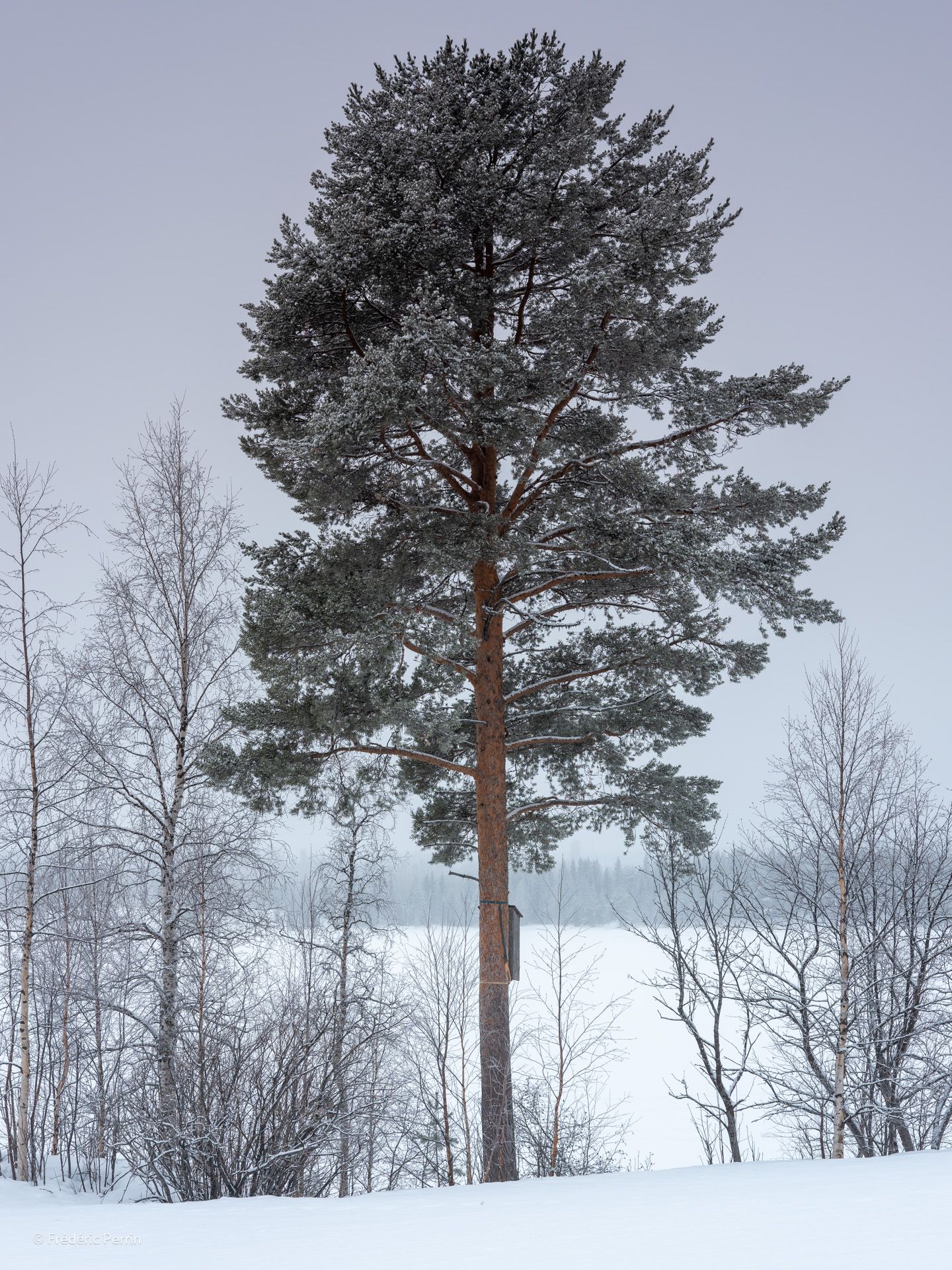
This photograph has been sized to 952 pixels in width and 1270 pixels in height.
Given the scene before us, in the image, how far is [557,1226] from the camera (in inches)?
170

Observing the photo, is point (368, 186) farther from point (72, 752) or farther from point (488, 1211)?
point (488, 1211)

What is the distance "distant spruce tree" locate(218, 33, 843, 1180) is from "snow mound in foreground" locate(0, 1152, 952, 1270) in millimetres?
3647

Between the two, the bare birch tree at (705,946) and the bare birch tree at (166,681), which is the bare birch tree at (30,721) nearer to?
the bare birch tree at (166,681)

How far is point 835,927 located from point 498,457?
6.22m

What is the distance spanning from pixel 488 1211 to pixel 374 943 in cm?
1204

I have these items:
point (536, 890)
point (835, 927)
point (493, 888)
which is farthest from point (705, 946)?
point (536, 890)

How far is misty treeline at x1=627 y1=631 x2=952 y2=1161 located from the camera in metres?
9.17

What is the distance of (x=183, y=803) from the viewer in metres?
9.59

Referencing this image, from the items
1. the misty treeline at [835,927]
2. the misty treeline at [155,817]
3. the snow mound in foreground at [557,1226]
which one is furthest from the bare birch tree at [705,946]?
the snow mound in foreground at [557,1226]

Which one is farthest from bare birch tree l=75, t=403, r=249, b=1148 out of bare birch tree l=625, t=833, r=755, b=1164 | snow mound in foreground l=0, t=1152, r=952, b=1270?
bare birch tree l=625, t=833, r=755, b=1164

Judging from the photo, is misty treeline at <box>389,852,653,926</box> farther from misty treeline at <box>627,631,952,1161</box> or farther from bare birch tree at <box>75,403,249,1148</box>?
bare birch tree at <box>75,403,249,1148</box>

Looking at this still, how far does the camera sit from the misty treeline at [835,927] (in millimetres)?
9172

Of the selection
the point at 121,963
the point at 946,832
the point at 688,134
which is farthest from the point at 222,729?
the point at 946,832

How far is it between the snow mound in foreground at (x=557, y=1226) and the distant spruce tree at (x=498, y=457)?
3.65 metres
